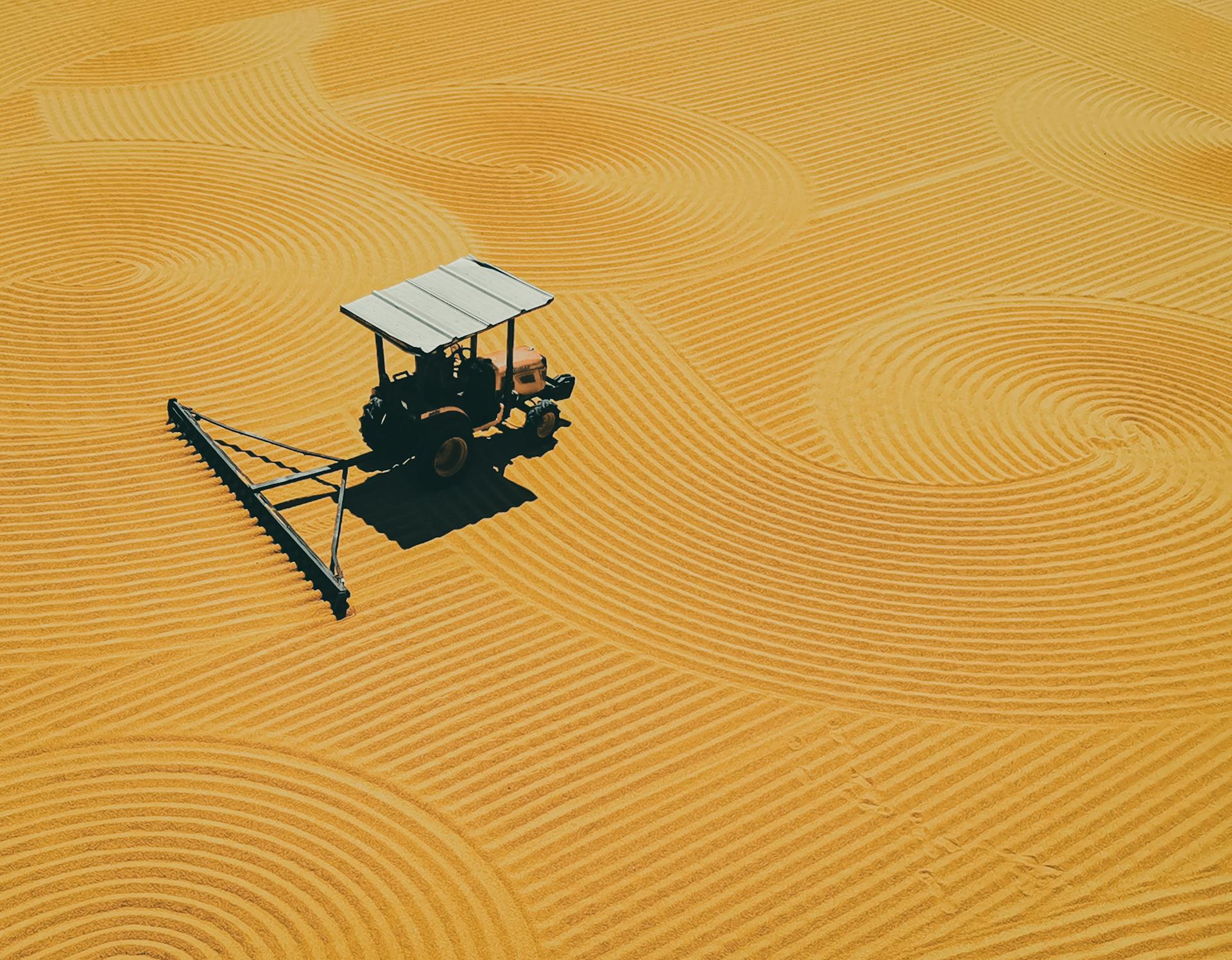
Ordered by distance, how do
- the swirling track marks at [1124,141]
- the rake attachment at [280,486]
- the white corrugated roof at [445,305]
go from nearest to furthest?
the rake attachment at [280,486]
the white corrugated roof at [445,305]
the swirling track marks at [1124,141]

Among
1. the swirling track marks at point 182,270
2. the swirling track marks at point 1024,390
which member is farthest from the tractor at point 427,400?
the swirling track marks at point 1024,390

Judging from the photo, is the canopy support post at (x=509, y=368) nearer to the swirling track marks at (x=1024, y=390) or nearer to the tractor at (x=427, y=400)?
the tractor at (x=427, y=400)

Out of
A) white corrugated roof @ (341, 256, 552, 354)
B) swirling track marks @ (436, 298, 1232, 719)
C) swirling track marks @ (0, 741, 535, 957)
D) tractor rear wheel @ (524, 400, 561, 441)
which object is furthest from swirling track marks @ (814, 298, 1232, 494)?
swirling track marks @ (0, 741, 535, 957)

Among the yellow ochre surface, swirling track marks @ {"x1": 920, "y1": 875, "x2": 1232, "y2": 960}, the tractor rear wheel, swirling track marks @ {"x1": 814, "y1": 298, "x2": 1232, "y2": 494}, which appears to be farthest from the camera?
swirling track marks @ {"x1": 814, "y1": 298, "x2": 1232, "y2": 494}

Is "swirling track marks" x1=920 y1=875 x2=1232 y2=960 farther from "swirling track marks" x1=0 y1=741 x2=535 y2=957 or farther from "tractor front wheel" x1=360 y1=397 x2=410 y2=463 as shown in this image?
"tractor front wheel" x1=360 y1=397 x2=410 y2=463

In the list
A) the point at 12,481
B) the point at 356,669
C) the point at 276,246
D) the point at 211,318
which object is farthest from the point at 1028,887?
the point at 276,246

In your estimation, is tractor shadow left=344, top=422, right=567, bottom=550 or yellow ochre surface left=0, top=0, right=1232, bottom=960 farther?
tractor shadow left=344, top=422, right=567, bottom=550

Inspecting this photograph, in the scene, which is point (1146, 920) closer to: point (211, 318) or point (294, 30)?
point (211, 318)
